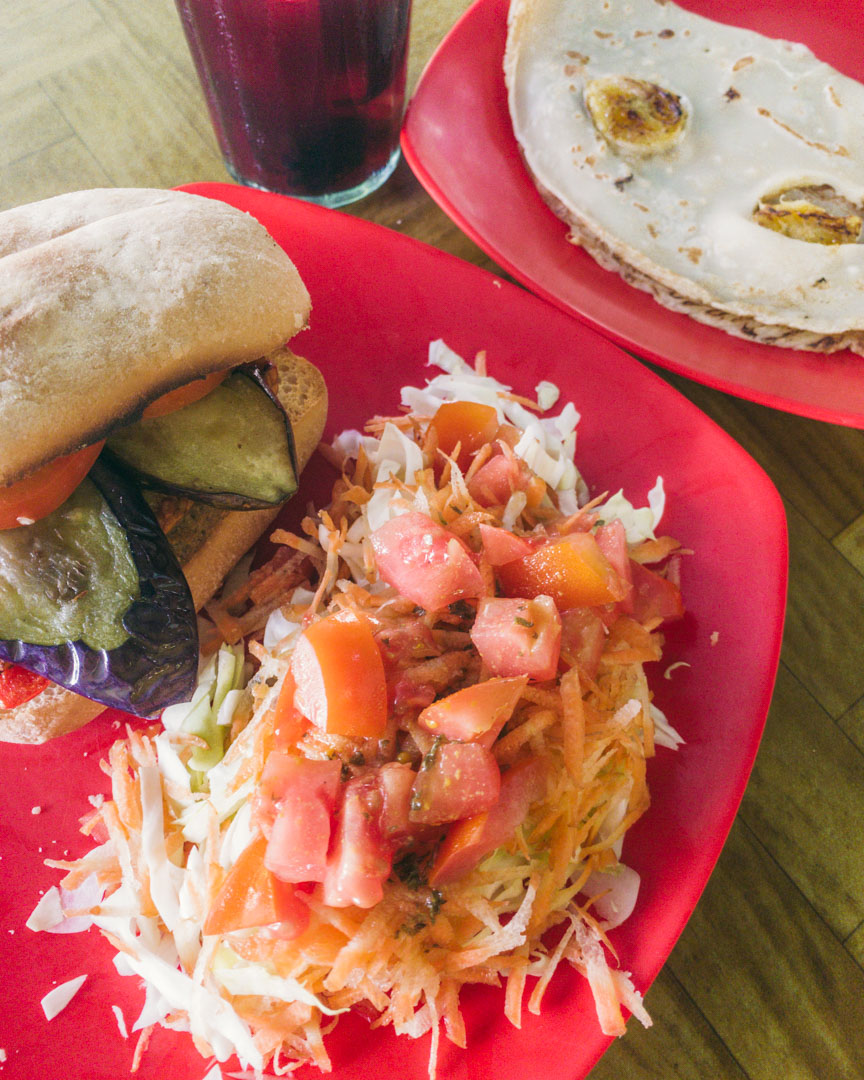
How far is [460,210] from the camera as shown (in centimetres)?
222

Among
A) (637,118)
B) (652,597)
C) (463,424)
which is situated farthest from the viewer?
(637,118)

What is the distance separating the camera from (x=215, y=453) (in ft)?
5.38

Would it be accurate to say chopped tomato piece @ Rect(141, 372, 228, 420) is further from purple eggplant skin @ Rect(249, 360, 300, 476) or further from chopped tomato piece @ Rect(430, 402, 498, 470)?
chopped tomato piece @ Rect(430, 402, 498, 470)

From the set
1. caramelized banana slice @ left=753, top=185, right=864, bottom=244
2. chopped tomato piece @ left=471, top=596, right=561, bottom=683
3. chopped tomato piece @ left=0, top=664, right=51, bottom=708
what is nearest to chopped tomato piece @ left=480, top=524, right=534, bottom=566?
chopped tomato piece @ left=471, top=596, right=561, bottom=683

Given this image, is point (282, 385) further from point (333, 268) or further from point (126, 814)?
point (126, 814)

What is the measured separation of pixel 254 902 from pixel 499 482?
0.99 meters

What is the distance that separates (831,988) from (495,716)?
3.40 ft

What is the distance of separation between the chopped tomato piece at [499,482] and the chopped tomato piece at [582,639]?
34cm

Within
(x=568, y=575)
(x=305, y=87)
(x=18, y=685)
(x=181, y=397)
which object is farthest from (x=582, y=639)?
(x=305, y=87)

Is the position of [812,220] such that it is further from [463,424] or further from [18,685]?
[18,685]

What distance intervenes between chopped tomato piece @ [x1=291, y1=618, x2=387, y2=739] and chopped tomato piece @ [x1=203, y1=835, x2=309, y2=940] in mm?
260

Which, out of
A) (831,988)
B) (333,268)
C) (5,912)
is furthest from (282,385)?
(831,988)

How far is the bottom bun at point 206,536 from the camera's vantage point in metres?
1.71

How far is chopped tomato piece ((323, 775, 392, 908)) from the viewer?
131 centimetres
